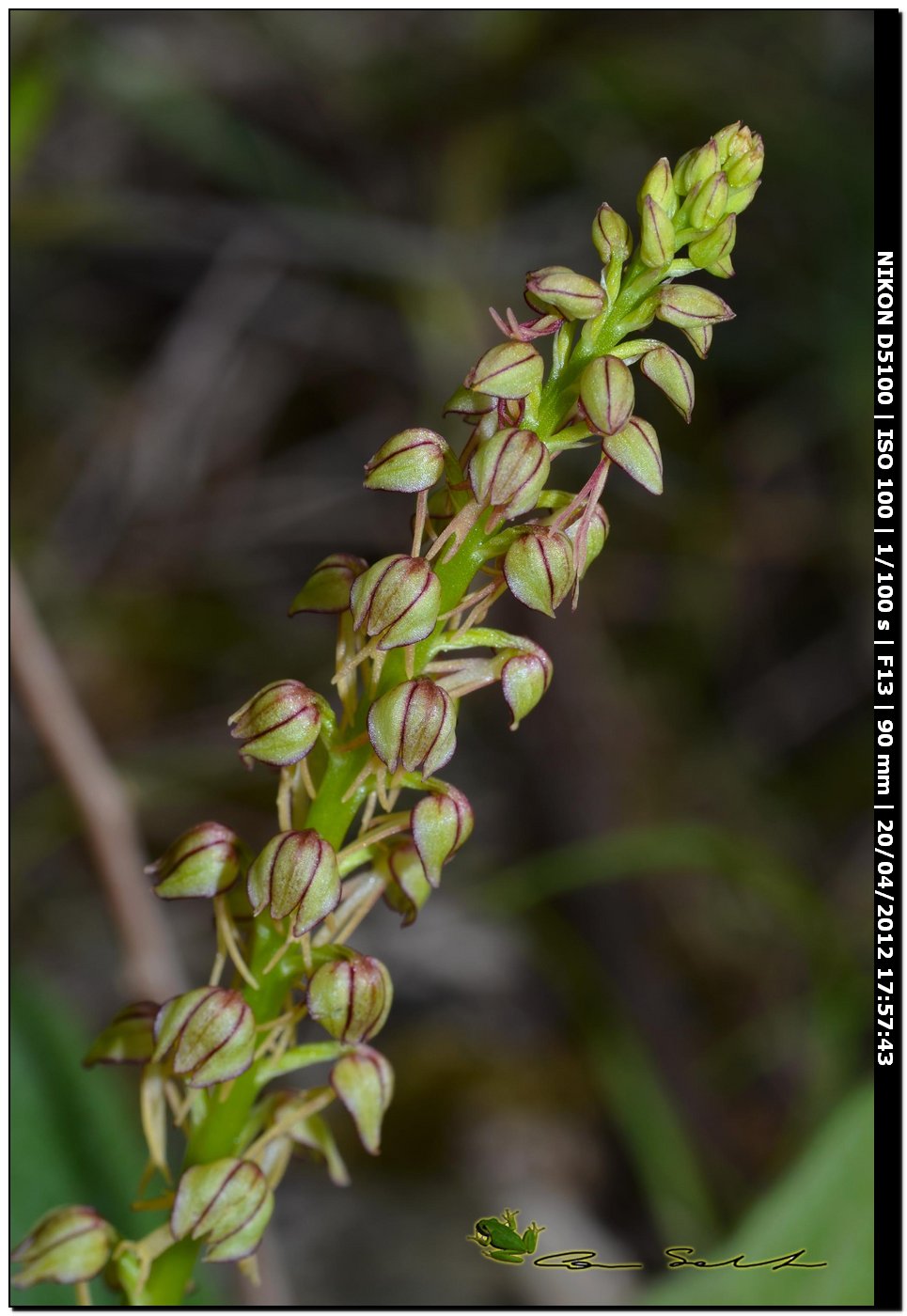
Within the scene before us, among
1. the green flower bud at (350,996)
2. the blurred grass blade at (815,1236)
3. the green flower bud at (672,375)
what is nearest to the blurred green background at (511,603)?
the blurred grass blade at (815,1236)

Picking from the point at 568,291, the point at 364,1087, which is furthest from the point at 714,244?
the point at 364,1087

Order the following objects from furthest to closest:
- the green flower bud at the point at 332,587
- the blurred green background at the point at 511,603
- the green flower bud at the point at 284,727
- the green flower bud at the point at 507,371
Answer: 1. the blurred green background at the point at 511,603
2. the green flower bud at the point at 332,587
3. the green flower bud at the point at 284,727
4. the green flower bud at the point at 507,371

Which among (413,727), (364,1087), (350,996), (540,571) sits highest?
(540,571)

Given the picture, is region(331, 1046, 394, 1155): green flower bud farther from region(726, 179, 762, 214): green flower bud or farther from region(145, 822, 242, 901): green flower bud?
region(726, 179, 762, 214): green flower bud

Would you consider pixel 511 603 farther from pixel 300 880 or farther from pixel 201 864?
pixel 300 880

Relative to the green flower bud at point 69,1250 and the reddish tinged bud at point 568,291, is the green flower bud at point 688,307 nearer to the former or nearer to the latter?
the reddish tinged bud at point 568,291

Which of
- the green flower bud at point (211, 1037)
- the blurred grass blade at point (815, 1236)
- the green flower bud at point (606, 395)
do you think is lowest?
the blurred grass blade at point (815, 1236)
